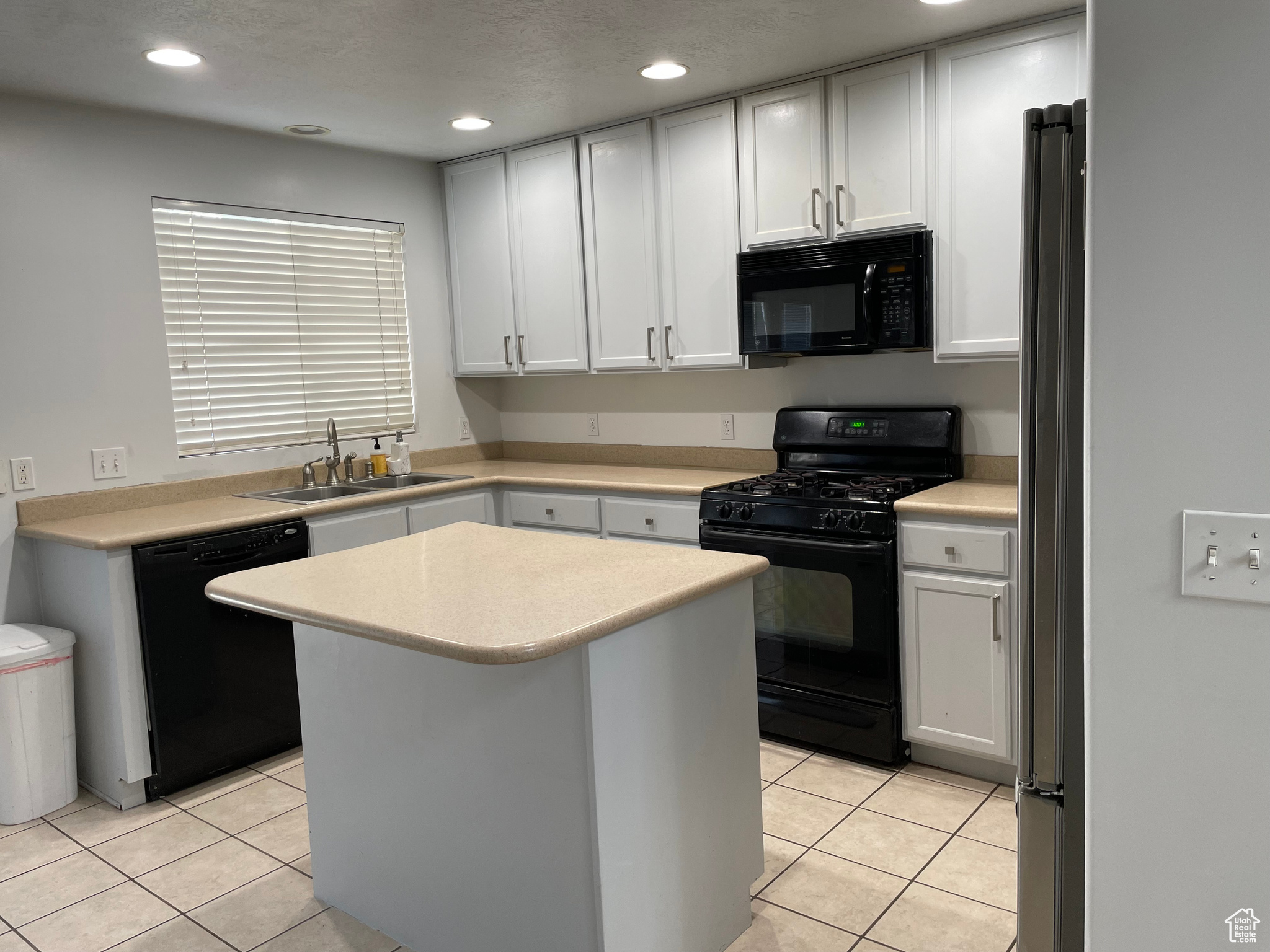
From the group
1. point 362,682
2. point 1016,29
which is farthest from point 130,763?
point 1016,29

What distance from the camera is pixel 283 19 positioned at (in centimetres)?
261

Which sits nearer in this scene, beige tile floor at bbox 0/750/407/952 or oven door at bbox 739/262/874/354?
beige tile floor at bbox 0/750/407/952

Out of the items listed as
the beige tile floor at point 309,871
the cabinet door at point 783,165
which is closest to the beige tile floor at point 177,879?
the beige tile floor at point 309,871

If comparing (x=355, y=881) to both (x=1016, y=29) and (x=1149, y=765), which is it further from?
(x=1016, y=29)

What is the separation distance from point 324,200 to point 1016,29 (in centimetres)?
286

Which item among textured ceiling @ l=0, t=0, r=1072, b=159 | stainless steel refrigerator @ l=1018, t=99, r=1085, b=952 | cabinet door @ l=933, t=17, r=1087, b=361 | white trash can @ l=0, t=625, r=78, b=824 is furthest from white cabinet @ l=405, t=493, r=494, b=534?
stainless steel refrigerator @ l=1018, t=99, r=1085, b=952

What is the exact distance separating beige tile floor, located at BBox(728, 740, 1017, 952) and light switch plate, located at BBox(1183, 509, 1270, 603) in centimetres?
127

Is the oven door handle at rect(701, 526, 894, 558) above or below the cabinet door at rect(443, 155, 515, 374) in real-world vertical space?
below

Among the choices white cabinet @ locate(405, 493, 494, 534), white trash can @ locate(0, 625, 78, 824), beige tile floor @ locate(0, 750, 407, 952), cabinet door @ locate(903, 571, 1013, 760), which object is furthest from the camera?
white cabinet @ locate(405, 493, 494, 534)

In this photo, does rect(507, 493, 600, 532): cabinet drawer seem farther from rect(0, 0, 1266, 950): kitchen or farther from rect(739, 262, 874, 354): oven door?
rect(739, 262, 874, 354): oven door

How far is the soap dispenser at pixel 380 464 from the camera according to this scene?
4.25m

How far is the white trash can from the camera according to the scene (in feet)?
9.59

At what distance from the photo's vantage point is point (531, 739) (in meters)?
1.86

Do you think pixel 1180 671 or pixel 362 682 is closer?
pixel 1180 671
